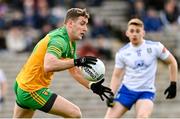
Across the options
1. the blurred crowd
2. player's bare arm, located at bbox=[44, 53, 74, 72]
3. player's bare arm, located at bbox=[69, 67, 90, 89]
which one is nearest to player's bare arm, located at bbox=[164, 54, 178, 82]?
player's bare arm, located at bbox=[69, 67, 90, 89]

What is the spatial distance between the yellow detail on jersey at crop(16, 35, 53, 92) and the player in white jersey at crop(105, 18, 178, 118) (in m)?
1.91

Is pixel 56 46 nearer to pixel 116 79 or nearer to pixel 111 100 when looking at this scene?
pixel 111 100

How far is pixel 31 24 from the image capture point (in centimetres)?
1986

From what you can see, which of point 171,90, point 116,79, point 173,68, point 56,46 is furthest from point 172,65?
point 56,46

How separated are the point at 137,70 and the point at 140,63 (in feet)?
0.37

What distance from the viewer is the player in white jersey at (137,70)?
39.7ft

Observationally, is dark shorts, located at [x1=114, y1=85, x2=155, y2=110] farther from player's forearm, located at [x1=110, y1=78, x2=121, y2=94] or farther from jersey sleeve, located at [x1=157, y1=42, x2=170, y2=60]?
jersey sleeve, located at [x1=157, y1=42, x2=170, y2=60]

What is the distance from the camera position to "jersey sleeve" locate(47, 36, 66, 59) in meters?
9.88

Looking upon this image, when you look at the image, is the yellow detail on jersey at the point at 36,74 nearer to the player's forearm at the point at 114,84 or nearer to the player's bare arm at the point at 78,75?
the player's bare arm at the point at 78,75

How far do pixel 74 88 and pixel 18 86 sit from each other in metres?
7.92

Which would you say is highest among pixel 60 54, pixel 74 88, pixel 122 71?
pixel 60 54

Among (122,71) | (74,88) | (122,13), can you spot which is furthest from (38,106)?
(122,13)

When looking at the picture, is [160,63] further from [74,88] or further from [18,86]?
[18,86]

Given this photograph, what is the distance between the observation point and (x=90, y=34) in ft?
65.1
